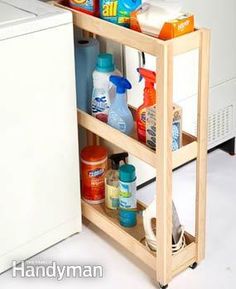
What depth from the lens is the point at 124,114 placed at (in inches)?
75.1

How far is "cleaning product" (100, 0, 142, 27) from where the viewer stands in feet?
5.80

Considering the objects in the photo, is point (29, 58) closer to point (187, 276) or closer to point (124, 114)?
point (124, 114)

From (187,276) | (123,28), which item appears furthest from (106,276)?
(123,28)

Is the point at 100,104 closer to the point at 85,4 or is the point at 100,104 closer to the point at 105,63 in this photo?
the point at 105,63

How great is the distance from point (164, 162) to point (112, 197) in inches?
A: 17.2

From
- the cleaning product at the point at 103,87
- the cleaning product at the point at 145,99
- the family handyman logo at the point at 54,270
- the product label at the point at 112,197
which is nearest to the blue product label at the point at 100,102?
the cleaning product at the point at 103,87

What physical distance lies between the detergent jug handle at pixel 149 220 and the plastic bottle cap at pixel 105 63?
0.45m

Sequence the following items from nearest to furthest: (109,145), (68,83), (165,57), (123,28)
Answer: (165,57) → (123,28) → (68,83) → (109,145)

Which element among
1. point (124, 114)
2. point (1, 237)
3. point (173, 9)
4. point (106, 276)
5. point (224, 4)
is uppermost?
point (173, 9)

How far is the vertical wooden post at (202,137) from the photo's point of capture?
66.7 inches

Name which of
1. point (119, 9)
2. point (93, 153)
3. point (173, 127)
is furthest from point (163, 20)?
point (93, 153)

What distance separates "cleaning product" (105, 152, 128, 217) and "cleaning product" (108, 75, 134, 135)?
0.20m

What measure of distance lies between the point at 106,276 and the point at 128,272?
2.9 inches

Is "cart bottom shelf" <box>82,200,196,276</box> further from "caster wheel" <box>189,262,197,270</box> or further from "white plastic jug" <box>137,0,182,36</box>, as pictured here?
"white plastic jug" <box>137,0,182,36</box>
